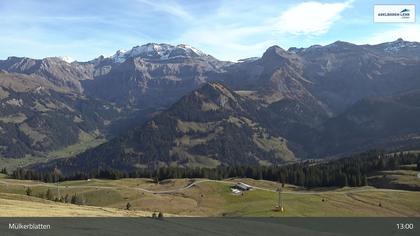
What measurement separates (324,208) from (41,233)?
488 feet

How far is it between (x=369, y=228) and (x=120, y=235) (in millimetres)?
43976

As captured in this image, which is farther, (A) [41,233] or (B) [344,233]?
(B) [344,233]

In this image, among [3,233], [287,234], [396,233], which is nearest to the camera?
[3,233]

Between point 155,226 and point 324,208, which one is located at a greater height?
point 155,226

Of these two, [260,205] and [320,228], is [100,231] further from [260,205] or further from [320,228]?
[260,205]

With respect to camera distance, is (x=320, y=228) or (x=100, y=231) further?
(x=320, y=228)

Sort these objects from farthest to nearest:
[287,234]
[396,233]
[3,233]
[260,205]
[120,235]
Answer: [260,205] < [396,233] < [287,234] < [120,235] < [3,233]

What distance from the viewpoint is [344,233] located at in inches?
3039

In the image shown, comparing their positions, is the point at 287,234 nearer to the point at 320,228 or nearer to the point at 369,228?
the point at 320,228

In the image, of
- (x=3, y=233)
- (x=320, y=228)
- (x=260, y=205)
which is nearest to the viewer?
(x=3, y=233)

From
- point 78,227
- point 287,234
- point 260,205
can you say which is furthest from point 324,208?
point 78,227

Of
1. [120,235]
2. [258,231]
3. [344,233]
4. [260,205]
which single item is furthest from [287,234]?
[260,205]

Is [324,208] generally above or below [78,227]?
below

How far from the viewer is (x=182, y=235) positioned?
2462 inches
